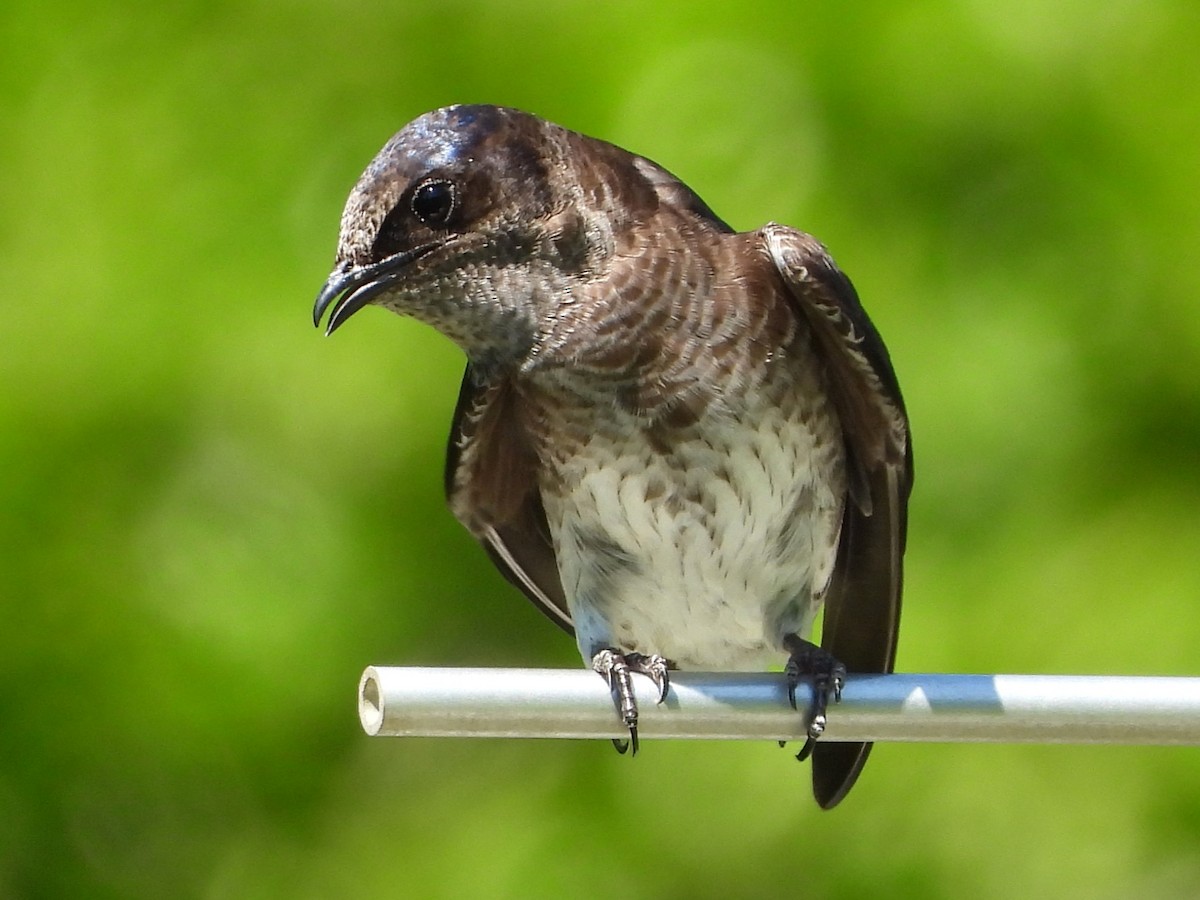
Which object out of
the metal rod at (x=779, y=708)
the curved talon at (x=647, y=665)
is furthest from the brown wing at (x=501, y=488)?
the metal rod at (x=779, y=708)

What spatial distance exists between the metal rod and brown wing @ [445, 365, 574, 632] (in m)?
0.95

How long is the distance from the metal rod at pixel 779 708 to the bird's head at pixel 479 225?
74cm

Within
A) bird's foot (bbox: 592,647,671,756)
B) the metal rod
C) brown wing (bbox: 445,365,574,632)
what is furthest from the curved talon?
the metal rod

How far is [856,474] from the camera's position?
3.04 metres

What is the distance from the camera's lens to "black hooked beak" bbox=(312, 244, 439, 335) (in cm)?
245

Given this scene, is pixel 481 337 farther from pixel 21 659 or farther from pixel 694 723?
pixel 21 659

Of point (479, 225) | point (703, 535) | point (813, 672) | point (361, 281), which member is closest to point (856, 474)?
point (703, 535)

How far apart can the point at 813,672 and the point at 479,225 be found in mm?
741

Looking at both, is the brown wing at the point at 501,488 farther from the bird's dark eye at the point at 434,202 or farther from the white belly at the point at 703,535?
the bird's dark eye at the point at 434,202

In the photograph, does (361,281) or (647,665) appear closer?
(361,281)

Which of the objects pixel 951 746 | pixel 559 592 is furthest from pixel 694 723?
pixel 951 746

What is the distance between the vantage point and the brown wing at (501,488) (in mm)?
2969

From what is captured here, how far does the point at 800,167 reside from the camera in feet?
12.2

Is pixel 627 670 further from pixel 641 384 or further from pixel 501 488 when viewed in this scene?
pixel 501 488
